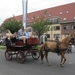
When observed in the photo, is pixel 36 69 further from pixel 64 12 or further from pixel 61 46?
pixel 64 12

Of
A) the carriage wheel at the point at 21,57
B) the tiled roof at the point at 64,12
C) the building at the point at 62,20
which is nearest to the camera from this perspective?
the carriage wheel at the point at 21,57

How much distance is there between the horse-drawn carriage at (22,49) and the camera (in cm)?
1016

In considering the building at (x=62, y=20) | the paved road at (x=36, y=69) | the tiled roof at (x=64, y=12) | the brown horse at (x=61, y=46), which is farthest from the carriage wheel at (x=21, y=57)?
the tiled roof at (x=64, y=12)

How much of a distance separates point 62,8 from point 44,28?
29481 mm

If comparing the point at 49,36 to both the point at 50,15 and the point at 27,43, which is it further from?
the point at 27,43

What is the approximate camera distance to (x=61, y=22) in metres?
53.1

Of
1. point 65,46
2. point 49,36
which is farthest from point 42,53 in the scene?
point 49,36

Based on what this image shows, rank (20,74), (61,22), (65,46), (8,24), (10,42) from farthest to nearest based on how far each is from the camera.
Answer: (61,22) < (8,24) < (10,42) < (65,46) < (20,74)

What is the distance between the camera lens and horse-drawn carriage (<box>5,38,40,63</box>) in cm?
1016

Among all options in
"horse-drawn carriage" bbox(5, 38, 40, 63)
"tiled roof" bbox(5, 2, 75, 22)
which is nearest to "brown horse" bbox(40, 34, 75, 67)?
"horse-drawn carriage" bbox(5, 38, 40, 63)

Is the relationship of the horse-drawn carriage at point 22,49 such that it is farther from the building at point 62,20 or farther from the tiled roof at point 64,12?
the tiled roof at point 64,12

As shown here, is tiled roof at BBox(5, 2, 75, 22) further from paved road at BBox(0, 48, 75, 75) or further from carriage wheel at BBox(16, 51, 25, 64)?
paved road at BBox(0, 48, 75, 75)

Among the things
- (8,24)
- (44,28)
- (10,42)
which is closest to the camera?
(10,42)

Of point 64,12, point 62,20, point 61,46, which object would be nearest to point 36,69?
point 61,46
